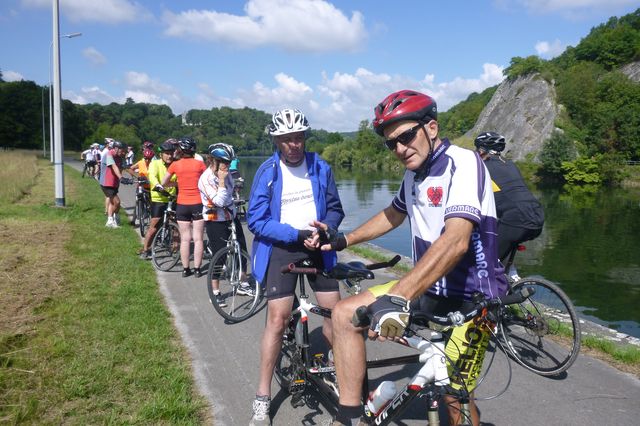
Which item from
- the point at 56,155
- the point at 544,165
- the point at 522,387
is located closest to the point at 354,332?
the point at 522,387

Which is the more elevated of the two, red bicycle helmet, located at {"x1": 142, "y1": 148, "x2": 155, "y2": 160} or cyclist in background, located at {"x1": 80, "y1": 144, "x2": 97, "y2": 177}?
red bicycle helmet, located at {"x1": 142, "y1": 148, "x2": 155, "y2": 160}

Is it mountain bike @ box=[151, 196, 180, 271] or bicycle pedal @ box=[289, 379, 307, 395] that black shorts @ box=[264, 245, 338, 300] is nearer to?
bicycle pedal @ box=[289, 379, 307, 395]

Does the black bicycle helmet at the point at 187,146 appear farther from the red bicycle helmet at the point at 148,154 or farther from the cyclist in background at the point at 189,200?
the red bicycle helmet at the point at 148,154

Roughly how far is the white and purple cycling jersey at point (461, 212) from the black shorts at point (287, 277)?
111 centimetres

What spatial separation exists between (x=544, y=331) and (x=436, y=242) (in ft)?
9.70

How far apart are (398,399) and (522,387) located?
2.25 metres

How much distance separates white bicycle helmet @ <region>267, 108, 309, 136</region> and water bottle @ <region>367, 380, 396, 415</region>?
199 cm

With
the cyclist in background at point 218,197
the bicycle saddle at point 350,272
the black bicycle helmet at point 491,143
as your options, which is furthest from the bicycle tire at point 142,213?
the bicycle saddle at point 350,272

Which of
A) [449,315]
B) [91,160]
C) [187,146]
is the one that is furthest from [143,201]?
[91,160]

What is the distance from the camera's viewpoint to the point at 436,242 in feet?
7.51

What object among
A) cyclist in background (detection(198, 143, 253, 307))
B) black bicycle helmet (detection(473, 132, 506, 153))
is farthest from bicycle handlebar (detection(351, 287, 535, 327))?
cyclist in background (detection(198, 143, 253, 307))

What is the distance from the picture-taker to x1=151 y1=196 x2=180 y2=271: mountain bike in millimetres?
8562

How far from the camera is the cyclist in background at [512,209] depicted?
4.83m

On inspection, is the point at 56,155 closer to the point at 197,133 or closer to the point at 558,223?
the point at 558,223
